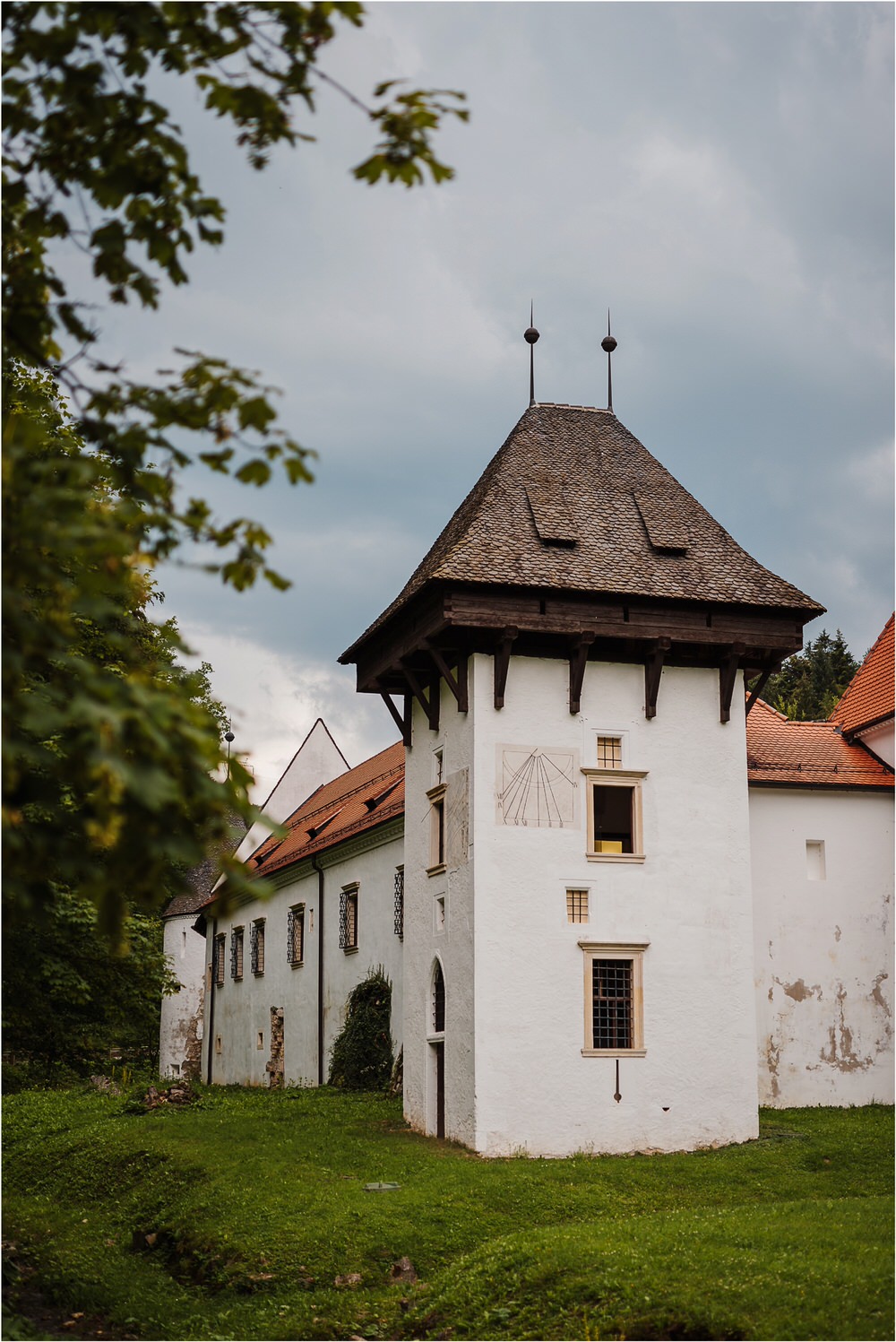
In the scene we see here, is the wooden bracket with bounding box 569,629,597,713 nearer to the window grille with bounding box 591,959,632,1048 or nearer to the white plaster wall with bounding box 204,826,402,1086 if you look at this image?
the window grille with bounding box 591,959,632,1048

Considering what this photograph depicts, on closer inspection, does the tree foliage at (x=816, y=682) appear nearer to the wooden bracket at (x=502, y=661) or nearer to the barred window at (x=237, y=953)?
the barred window at (x=237, y=953)

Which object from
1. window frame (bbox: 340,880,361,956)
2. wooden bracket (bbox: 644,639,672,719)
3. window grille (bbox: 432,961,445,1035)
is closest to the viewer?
wooden bracket (bbox: 644,639,672,719)

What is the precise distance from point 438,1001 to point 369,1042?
→ 19.2 ft

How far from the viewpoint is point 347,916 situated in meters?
31.8

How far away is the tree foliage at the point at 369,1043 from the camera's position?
28.3 meters

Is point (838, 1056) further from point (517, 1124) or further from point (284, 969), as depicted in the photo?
point (284, 969)

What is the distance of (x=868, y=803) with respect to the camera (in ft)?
85.3

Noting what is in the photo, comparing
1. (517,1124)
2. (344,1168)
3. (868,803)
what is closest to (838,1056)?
(868,803)

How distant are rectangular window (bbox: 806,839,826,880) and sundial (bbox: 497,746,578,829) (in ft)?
18.9

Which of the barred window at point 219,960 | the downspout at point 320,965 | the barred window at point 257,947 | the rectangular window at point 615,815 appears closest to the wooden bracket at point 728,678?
the rectangular window at point 615,815

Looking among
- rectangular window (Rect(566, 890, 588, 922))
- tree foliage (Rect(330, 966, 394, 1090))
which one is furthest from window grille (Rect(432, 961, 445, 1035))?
tree foliage (Rect(330, 966, 394, 1090))

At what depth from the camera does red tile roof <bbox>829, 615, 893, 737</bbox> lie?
88.9ft

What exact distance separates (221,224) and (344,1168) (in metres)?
15.3

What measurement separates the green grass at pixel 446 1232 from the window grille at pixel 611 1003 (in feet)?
6.13
